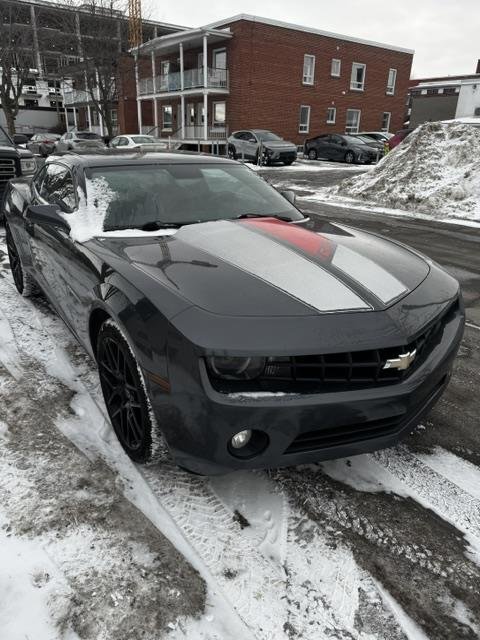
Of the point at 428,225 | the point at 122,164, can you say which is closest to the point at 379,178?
the point at 428,225

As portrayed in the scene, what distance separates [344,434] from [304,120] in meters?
32.4

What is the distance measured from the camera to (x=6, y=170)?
324 inches

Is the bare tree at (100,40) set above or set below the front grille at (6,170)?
above

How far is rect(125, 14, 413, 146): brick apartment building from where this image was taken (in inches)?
1075

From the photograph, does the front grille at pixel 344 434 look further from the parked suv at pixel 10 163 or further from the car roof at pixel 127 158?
the parked suv at pixel 10 163

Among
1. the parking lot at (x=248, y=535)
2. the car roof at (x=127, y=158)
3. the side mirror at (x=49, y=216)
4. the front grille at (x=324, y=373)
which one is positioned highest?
the car roof at (x=127, y=158)

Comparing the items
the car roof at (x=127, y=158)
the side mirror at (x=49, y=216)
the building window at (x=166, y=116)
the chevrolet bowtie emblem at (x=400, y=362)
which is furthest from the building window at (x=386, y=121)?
the chevrolet bowtie emblem at (x=400, y=362)

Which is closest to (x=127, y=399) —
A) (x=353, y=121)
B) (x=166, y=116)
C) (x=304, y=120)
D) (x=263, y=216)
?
(x=263, y=216)

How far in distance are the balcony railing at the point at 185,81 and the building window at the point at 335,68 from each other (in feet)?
25.9

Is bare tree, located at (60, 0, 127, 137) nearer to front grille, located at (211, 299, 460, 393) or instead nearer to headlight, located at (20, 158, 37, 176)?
headlight, located at (20, 158, 37, 176)

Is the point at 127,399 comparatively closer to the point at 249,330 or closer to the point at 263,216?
the point at 249,330

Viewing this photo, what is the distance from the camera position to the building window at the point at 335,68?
31122 mm

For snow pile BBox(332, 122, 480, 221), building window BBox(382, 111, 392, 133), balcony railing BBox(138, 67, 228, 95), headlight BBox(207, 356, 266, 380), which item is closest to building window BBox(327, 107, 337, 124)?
building window BBox(382, 111, 392, 133)

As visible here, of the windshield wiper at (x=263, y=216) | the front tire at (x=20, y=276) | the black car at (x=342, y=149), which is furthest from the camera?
the black car at (x=342, y=149)
